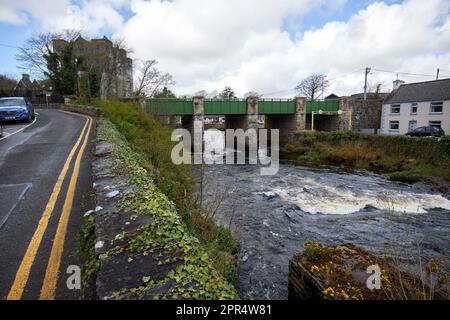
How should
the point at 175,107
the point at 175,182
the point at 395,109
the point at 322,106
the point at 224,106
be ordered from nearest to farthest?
the point at 175,182 < the point at 175,107 < the point at 224,106 < the point at 322,106 < the point at 395,109

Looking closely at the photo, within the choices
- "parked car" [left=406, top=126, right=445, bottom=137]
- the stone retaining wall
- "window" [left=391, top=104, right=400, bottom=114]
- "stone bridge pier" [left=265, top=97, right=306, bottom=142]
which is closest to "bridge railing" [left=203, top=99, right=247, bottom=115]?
"stone bridge pier" [left=265, top=97, right=306, bottom=142]

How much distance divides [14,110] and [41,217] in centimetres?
1721

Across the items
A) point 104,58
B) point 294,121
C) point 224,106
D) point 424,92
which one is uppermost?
point 104,58

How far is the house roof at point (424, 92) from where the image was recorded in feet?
122

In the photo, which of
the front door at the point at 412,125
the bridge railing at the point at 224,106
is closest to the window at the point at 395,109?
the front door at the point at 412,125

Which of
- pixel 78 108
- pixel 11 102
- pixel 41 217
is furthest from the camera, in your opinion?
pixel 78 108

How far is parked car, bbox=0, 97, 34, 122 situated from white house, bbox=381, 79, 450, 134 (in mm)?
43946

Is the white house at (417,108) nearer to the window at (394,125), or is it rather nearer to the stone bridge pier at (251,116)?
the window at (394,125)

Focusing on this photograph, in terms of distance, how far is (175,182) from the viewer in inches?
414

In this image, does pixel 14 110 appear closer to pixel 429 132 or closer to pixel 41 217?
pixel 41 217

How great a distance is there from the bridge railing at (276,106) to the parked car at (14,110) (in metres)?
26.9

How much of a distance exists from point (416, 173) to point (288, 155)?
13360 millimetres

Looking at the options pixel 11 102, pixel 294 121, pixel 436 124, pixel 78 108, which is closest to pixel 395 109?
pixel 436 124

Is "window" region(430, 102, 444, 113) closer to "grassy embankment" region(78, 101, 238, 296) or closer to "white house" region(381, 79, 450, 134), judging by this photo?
"white house" region(381, 79, 450, 134)
